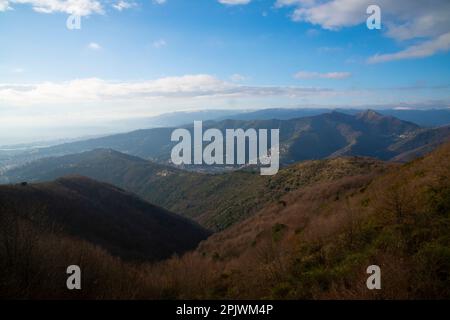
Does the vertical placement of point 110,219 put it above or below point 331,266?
below

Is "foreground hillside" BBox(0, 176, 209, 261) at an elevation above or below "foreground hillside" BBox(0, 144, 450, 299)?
below

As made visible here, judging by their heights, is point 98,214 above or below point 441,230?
below

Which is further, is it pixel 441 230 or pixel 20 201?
pixel 20 201

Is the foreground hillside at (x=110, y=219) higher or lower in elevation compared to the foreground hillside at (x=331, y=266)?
lower

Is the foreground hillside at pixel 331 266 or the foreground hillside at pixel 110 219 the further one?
the foreground hillside at pixel 110 219

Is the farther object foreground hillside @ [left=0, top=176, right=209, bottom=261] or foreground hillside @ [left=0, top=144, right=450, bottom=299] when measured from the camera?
foreground hillside @ [left=0, top=176, right=209, bottom=261]

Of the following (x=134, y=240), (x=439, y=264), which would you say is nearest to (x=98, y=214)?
(x=134, y=240)

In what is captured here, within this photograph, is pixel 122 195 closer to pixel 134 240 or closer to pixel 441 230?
pixel 134 240

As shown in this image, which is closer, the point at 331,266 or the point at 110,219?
the point at 331,266
